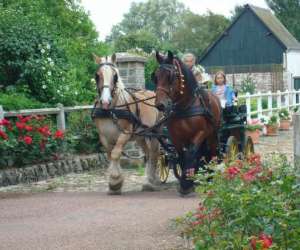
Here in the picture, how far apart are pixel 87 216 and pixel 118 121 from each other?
232cm

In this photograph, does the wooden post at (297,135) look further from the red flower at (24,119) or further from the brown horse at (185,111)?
the red flower at (24,119)

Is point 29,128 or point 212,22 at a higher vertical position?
point 212,22

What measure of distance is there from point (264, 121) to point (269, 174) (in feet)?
52.9

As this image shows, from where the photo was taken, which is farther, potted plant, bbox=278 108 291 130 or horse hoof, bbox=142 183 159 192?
potted plant, bbox=278 108 291 130

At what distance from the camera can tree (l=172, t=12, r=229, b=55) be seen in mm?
73625

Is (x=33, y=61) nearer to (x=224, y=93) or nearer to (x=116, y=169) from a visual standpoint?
(x=116, y=169)

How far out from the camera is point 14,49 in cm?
1445

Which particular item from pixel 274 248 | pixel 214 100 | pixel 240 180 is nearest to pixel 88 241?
pixel 240 180

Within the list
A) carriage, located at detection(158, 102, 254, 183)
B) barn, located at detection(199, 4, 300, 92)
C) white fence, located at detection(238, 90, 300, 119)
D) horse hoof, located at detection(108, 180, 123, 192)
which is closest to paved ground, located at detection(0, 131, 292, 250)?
horse hoof, located at detection(108, 180, 123, 192)

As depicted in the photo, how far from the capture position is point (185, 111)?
945cm

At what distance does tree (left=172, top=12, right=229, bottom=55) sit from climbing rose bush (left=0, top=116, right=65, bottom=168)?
62.1m

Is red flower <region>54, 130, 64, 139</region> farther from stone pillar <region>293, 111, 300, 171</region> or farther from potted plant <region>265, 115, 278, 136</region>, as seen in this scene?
potted plant <region>265, 115, 278, 136</region>

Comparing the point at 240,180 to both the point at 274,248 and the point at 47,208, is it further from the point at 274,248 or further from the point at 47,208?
the point at 47,208

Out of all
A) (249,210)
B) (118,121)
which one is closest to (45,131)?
(118,121)
